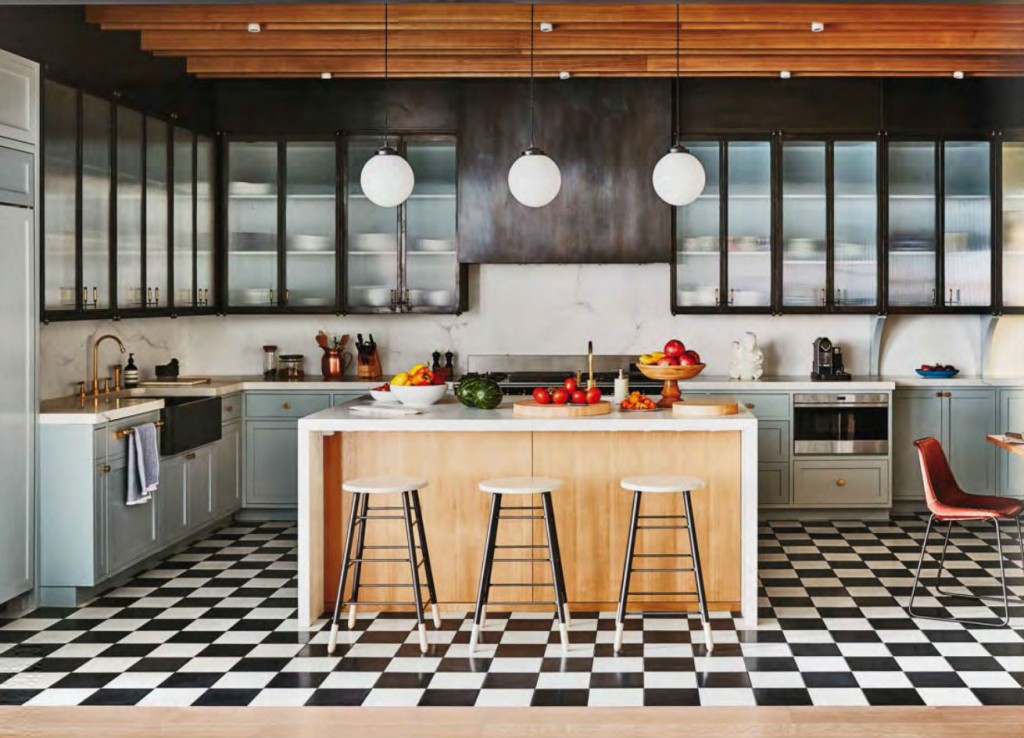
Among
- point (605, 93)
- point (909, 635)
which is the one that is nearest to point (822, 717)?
point (909, 635)

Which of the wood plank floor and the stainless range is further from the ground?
the stainless range

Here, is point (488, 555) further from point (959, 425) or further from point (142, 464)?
point (959, 425)

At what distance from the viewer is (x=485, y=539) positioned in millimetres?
5637

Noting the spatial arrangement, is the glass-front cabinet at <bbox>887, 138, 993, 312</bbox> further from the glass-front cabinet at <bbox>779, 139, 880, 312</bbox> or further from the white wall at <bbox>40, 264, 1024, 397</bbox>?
the white wall at <bbox>40, 264, 1024, 397</bbox>

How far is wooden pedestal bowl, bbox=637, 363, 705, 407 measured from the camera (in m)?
5.79

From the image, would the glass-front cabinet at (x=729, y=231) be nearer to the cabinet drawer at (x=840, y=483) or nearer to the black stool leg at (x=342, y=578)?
the cabinet drawer at (x=840, y=483)

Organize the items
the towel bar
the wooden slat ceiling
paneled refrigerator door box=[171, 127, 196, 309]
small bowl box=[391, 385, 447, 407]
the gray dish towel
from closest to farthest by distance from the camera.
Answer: small bowl box=[391, 385, 447, 407]
the towel bar
the gray dish towel
the wooden slat ceiling
paneled refrigerator door box=[171, 127, 196, 309]

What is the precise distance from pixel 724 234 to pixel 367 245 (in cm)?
253

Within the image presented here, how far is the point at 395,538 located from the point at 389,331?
10.6 ft

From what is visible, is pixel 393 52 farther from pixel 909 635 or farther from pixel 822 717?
pixel 822 717

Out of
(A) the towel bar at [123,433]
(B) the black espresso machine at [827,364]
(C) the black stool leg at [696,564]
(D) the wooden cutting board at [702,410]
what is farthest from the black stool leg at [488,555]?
(B) the black espresso machine at [827,364]

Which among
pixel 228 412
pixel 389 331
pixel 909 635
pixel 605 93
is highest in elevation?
pixel 605 93

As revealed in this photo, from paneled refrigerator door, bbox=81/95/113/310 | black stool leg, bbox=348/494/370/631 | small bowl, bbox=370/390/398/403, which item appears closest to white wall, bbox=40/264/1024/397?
paneled refrigerator door, bbox=81/95/113/310

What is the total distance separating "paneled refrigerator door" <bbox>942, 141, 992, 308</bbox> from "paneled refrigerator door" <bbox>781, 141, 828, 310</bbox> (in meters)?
0.84
